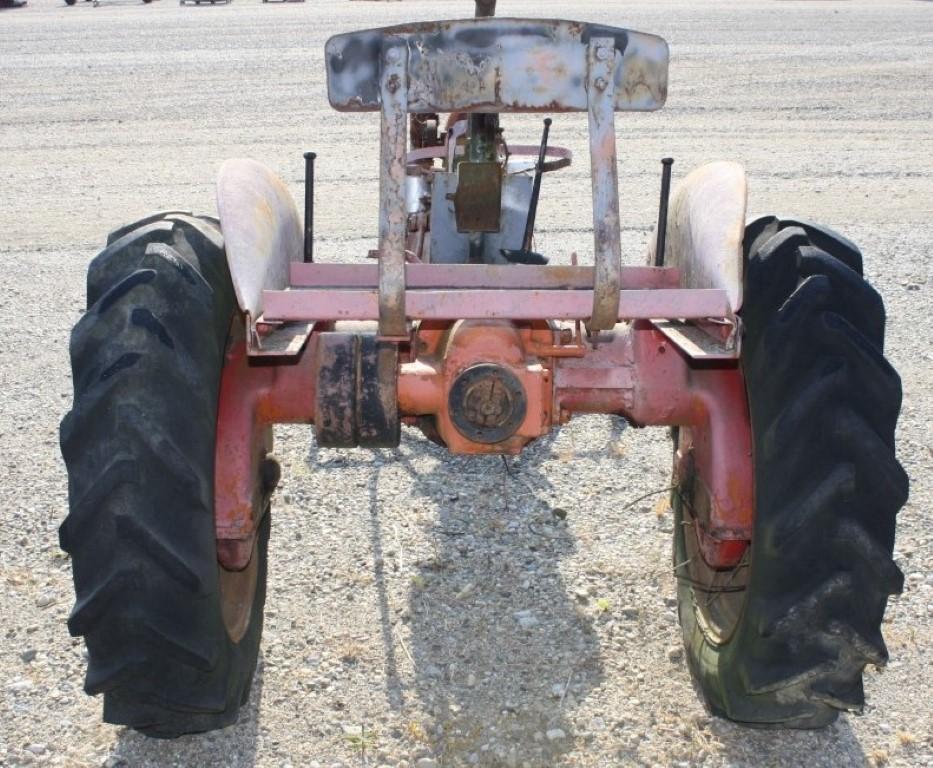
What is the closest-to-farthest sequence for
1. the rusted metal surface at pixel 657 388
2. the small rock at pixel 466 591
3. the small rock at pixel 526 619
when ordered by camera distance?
the rusted metal surface at pixel 657 388 → the small rock at pixel 526 619 → the small rock at pixel 466 591

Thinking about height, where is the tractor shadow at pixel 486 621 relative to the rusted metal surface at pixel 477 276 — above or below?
below

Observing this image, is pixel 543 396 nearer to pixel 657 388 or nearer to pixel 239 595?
pixel 657 388

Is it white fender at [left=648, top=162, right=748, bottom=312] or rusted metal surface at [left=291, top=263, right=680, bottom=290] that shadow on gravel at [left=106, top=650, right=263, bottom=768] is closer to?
rusted metal surface at [left=291, top=263, right=680, bottom=290]

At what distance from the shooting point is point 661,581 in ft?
13.4

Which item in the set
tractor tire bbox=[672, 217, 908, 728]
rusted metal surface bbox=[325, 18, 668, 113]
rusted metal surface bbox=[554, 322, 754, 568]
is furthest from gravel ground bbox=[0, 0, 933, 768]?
rusted metal surface bbox=[325, 18, 668, 113]

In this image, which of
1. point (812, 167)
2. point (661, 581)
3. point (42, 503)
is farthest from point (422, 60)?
point (812, 167)

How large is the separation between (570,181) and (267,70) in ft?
28.5

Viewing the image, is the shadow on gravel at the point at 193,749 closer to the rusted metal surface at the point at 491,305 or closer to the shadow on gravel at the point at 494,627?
the shadow on gravel at the point at 494,627

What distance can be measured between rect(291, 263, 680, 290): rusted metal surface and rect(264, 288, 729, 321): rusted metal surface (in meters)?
0.51

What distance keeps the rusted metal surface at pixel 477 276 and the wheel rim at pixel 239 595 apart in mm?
797

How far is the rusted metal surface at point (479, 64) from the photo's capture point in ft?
8.65

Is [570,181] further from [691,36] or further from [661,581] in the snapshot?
[691,36]

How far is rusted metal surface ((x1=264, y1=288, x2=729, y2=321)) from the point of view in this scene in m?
2.71

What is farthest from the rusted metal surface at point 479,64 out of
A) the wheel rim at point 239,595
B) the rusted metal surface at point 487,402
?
the wheel rim at point 239,595
